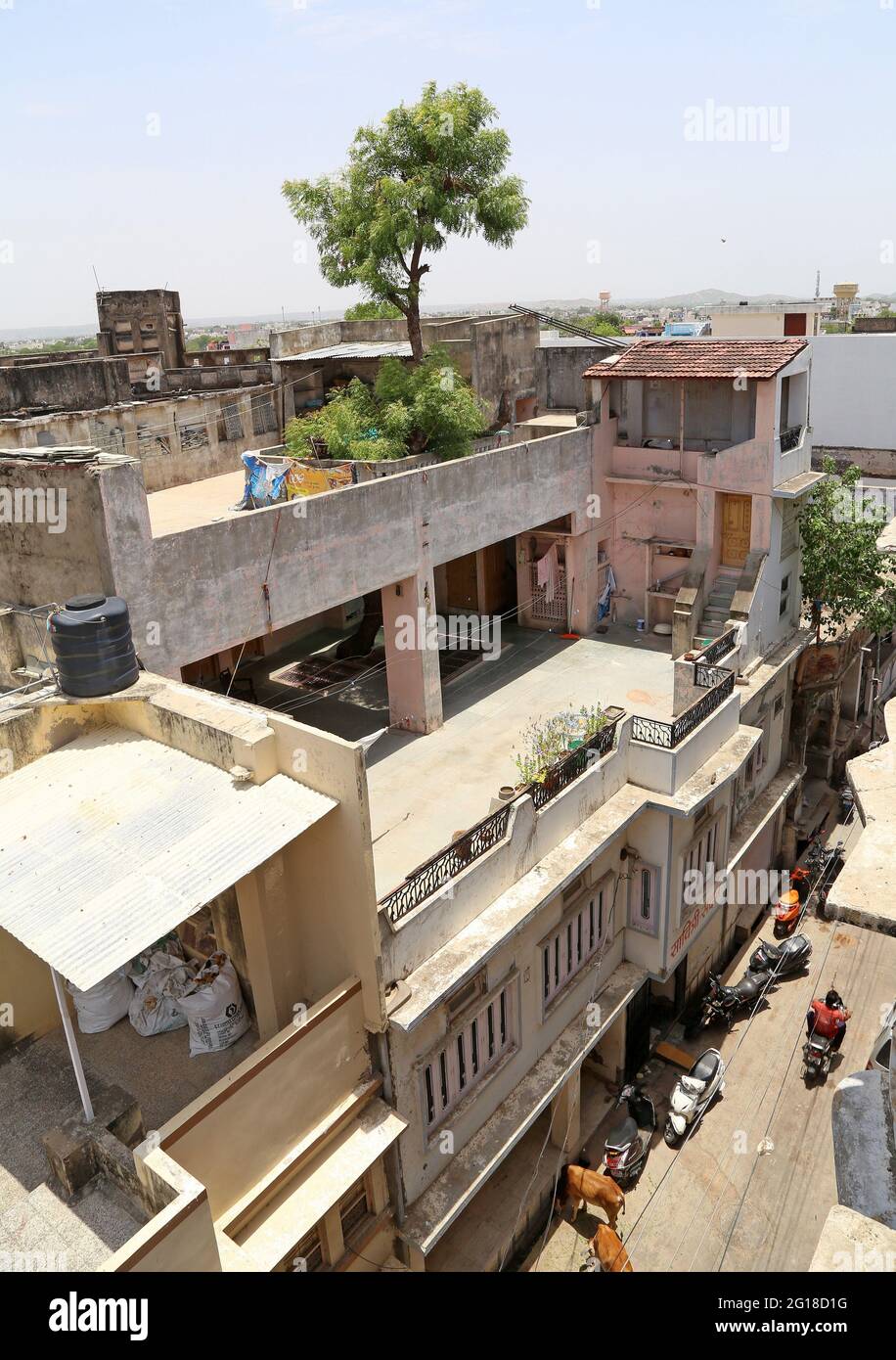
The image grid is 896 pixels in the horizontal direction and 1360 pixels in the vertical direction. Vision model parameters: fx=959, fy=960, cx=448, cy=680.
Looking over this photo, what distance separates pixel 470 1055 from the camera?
1305 centimetres

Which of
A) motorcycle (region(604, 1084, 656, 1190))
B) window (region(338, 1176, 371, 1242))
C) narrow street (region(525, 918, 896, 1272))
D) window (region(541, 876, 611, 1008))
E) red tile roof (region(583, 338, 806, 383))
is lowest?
narrow street (region(525, 918, 896, 1272))

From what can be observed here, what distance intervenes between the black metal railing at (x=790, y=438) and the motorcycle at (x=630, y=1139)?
13718mm

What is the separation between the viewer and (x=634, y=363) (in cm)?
2192

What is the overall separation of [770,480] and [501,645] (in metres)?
7.19

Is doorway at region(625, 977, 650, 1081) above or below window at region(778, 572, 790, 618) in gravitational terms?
below

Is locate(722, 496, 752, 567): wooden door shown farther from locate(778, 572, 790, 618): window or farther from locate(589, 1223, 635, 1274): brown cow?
locate(589, 1223, 635, 1274): brown cow

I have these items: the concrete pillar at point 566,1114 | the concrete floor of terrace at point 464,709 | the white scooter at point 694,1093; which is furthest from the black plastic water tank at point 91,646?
the white scooter at point 694,1093

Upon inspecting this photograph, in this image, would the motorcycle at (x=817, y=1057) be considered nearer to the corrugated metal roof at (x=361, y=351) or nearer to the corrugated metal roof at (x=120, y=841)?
the corrugated metal roof at (x=120, y=841)

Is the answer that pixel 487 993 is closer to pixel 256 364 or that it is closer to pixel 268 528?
pixel 268 528

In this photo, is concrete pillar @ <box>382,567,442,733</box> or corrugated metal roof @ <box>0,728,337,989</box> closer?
corrugated metal roof @ <box>0,728,337,989</box>

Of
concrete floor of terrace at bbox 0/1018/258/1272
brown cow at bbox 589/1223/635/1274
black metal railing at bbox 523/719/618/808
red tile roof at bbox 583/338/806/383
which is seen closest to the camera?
concrete floor of terrace at bbox 0/1018/258/1272

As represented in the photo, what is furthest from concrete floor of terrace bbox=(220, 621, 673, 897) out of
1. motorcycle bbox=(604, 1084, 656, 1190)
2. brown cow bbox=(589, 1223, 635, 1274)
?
brown cow bbox=(589, 1223, 635, 1274)

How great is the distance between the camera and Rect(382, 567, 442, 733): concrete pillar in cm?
1845

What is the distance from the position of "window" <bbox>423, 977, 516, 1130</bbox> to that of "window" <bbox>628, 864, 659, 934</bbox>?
12.9 ft
